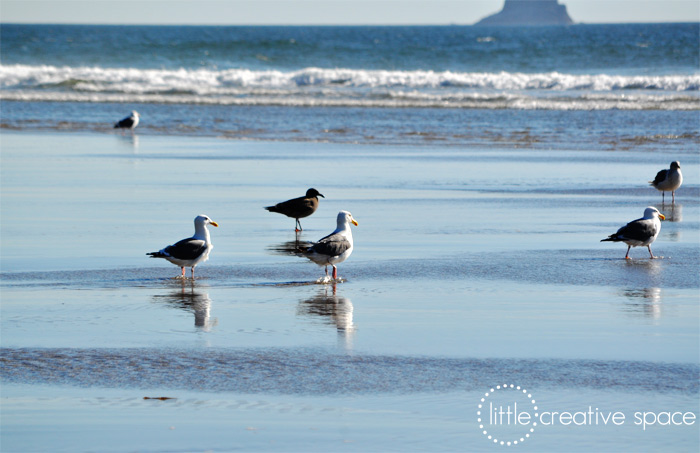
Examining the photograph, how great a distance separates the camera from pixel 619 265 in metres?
10.7

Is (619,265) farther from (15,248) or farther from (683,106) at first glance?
(683,106)

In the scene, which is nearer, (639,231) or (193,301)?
(193,301)

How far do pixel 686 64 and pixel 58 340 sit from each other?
59843 mm

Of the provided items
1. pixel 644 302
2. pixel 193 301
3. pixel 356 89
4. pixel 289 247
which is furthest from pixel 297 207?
pixel 356 89

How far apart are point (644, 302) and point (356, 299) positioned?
241 cm

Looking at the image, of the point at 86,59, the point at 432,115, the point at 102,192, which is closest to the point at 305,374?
the point at 102,192

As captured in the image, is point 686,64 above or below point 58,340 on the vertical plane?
above

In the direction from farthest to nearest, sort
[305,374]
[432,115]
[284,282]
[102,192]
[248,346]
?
[432,115]
[102,192]
[284,282]
[248,346]
[305,374]

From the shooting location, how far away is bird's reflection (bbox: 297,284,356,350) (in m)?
7.74

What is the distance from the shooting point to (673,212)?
14734 mm

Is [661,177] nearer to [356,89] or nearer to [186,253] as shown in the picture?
[186,253]

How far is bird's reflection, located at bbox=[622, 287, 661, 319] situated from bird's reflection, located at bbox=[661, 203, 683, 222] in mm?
4979

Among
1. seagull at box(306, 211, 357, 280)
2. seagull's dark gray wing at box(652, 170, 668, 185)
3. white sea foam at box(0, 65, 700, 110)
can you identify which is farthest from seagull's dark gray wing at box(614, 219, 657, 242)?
white sea foam at box(0, 65, 700, 110)

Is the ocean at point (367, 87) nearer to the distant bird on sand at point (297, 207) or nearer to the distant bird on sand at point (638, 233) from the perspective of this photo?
the distant bird on sand at point (297, 207)
